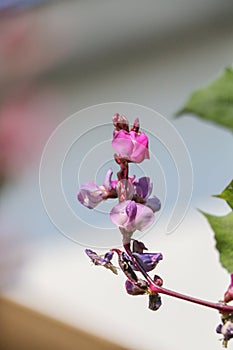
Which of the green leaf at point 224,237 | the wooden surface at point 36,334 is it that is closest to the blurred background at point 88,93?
the wooden surface at point 36,334

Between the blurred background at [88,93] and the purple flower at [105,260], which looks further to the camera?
the blurred background at [88,93]

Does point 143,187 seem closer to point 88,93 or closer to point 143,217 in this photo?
point 143,217

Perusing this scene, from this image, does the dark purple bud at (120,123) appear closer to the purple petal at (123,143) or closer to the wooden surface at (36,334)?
the purple petal at (123,143)

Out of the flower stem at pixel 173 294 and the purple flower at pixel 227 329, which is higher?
the flower stem at pixel 173 294

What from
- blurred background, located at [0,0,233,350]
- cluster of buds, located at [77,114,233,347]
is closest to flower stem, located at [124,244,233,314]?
cluster of buds, located at [77,114,233,347]

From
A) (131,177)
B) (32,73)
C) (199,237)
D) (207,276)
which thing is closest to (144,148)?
(131,177)

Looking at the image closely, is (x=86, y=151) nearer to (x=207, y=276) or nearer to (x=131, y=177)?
(x=131, y=177)
